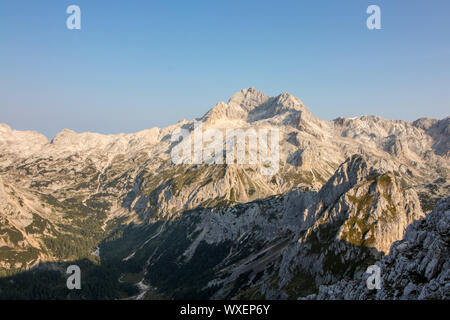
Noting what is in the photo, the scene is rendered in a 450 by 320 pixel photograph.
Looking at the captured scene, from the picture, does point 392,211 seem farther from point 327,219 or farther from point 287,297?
point 287,297

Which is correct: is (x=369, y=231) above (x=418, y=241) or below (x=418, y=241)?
below

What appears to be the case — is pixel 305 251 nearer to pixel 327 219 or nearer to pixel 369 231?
pixel 327 219

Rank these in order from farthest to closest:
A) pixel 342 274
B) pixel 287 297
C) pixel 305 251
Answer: pixel 305 251 < pixel 287 297 < pixel 342 274
